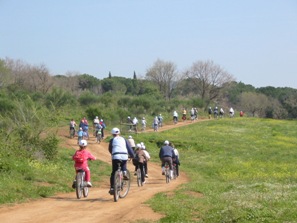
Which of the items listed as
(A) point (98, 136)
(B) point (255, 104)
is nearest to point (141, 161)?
(A) point (98, 136)

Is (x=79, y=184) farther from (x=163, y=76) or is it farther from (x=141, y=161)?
(x=163, y=76)

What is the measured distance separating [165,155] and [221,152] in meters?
17.1

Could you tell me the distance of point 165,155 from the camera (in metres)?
21.1

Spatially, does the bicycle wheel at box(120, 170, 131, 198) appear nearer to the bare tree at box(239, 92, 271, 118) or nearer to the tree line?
the tree line

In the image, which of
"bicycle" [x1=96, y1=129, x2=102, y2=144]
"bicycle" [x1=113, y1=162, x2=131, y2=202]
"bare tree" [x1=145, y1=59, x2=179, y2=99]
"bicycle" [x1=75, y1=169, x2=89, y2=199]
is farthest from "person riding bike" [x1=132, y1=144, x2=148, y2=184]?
"bare tree" [x1=145, y1=59, x2=179, y2=99]

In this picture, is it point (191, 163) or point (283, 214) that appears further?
point (191, 163)

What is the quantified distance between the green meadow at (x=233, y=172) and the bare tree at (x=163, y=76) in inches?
1691

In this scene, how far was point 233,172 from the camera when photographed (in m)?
28.3

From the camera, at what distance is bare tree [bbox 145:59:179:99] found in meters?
102

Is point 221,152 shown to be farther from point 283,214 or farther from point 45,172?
point 283,214

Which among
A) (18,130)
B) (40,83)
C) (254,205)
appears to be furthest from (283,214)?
(40,83)

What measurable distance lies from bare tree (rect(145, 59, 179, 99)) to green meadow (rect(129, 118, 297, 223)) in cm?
4296

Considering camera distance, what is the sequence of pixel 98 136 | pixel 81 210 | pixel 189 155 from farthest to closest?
pixel 98 136
pixel 189 155
pixel 81 210

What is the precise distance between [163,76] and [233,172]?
76140 millimetres
